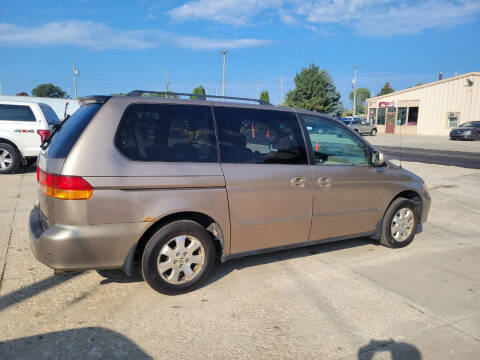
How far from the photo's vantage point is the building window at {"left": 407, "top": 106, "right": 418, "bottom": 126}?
38769 millimetres

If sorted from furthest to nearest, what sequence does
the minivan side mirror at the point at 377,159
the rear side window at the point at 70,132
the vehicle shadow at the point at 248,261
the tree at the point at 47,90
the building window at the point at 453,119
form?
the tree at the point at 47,90 < the building window at the point at 453,119 < the minivan side mirror at the point at 377,159 < the vehicle shadow at the point at 248,261 < the rear side window at the point at 70,132

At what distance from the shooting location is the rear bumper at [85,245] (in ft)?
9.43

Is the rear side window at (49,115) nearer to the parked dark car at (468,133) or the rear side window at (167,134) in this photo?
the rear side window at (167,134)

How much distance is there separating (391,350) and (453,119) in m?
38.7

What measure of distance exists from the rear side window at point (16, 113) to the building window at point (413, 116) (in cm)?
3800

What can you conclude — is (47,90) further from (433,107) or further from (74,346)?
(74,346)

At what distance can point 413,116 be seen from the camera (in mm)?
39094

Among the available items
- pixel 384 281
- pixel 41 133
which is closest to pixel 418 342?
pixel 384 281

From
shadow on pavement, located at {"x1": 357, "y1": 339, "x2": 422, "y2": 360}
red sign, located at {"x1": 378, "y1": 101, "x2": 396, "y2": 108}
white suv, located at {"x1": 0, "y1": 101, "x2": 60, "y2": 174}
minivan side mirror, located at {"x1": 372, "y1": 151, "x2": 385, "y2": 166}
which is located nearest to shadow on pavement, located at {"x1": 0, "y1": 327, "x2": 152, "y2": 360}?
shadow on pavement, located at {"x1": 357, "y1": 339, "x2": 422, "y2": 360}

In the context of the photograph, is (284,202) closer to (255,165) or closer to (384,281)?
(255,165)

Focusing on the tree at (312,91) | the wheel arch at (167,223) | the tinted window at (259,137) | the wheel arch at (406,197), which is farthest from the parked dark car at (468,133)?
the wheel arch at (167,223)

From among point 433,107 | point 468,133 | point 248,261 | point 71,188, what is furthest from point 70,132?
point 433,107

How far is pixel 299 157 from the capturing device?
3.88 m

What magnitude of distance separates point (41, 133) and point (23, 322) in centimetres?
776
